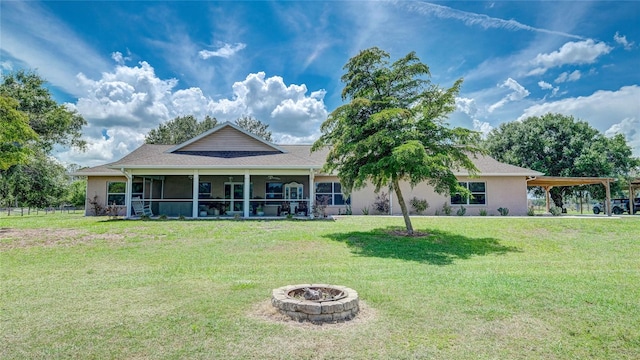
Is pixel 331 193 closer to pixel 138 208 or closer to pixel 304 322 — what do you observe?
pixel 138 208

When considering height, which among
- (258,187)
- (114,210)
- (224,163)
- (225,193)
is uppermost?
(224,163)

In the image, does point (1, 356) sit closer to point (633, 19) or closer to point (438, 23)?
point (438, 23)

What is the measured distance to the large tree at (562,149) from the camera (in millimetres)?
28969

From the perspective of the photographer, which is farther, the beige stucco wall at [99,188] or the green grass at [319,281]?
the beige stucco wall at [99,188]

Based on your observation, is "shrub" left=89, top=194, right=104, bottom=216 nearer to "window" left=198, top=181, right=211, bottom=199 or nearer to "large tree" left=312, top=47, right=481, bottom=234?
"window" left=198, top=181, right=211, bottom=199

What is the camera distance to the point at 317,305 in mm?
4660

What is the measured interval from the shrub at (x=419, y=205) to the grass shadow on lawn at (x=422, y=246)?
7.91 metres

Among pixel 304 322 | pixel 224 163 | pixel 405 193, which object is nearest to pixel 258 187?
pixel 224 163

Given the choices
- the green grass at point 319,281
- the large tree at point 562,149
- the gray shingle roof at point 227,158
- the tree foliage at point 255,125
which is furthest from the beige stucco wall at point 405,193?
the tree foliage at point 255,125

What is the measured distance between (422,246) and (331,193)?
10.7 metres

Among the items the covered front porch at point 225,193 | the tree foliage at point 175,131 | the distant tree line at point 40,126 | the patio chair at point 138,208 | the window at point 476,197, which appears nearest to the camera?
the patio chair at point 138,208

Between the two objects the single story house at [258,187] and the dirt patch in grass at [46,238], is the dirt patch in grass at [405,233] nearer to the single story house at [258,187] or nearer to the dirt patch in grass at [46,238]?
the single story house at [258,187]

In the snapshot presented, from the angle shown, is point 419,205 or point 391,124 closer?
point 391,124

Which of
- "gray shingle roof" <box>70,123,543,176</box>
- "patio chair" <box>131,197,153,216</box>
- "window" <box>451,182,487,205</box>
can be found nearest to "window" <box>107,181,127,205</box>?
"gray shingle roof" <box>70,123,543,176</box>
